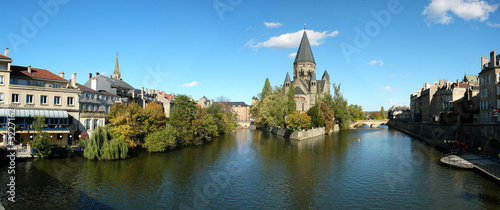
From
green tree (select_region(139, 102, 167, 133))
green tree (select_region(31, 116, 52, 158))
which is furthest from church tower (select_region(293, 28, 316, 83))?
green tree (select_region(31, 116, 52, 158))

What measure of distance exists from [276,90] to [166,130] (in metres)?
53.3

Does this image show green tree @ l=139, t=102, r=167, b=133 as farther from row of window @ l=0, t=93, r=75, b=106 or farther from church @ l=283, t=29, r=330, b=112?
church @ l=283, t=29, r=330, b=112

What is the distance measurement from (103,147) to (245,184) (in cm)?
1874

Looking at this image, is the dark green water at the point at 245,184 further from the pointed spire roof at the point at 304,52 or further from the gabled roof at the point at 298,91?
the pointed spire roof at the point at 304,52

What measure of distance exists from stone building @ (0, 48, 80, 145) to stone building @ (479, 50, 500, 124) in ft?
183

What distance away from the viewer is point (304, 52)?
123375 mm

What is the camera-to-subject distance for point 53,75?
4509cm

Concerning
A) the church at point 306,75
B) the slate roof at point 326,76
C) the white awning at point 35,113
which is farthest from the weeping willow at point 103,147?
the slate roof at point 326,76

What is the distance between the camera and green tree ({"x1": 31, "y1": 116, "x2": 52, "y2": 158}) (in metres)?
33.6

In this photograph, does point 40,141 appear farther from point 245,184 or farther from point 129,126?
point 245,184

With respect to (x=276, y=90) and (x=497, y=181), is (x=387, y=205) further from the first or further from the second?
(x=276, y=90)

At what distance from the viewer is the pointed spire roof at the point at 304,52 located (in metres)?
123

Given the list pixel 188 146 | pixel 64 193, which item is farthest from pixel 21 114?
pixel 188 146

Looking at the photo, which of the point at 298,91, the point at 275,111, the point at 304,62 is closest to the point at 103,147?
the point at 275,111
